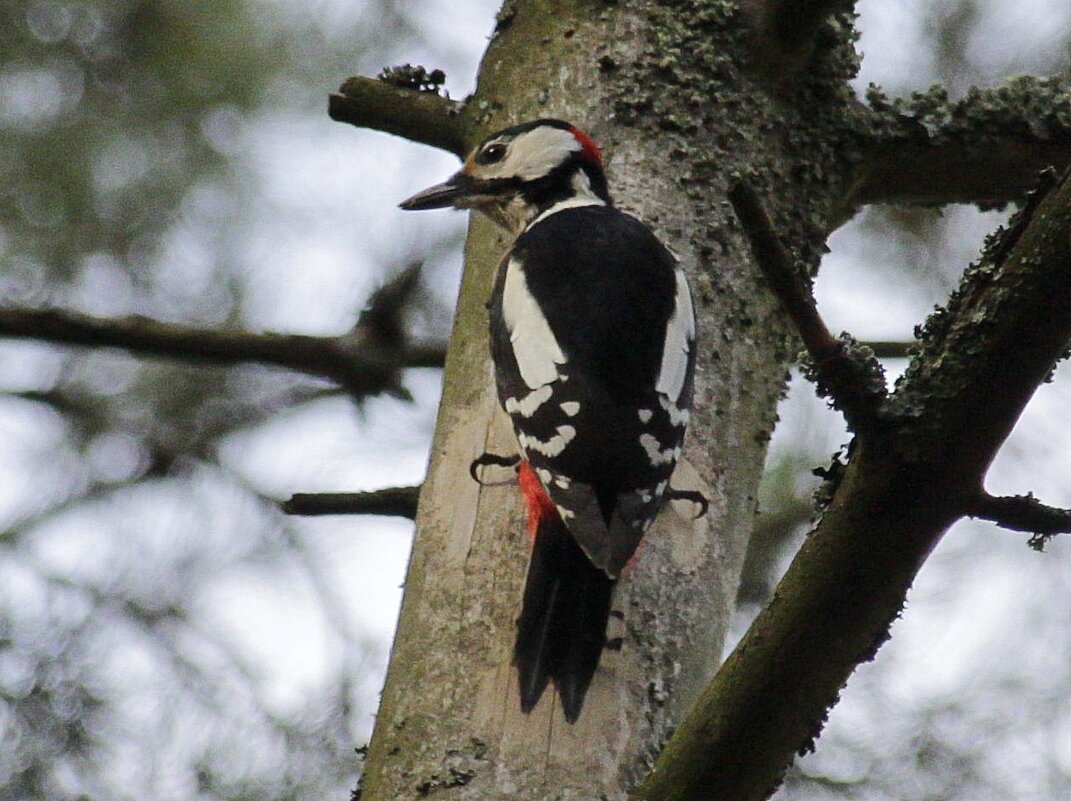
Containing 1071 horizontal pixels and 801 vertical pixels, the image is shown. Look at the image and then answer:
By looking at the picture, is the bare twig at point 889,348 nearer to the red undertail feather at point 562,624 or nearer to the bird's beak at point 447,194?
the bird's beak at point 447,194

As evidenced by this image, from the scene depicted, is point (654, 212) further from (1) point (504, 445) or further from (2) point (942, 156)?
(2) point (942, 156)

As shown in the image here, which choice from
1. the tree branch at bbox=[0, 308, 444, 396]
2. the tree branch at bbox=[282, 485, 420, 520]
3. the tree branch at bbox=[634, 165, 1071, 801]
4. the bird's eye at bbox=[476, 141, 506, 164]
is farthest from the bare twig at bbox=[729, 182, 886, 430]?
the tree branch at bbox=[0, 308, 444, 396]

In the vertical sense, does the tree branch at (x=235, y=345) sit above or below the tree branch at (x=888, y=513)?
above

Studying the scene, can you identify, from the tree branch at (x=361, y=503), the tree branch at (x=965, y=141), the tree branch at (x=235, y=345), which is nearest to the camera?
the tree branch at (x=361, y=503)

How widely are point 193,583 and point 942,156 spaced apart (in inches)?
87.8

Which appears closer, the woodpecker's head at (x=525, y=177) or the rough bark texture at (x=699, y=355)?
the rough bark texture at (x=699, y=355)

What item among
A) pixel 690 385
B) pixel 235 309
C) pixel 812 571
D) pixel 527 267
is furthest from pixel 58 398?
pixel 812 571

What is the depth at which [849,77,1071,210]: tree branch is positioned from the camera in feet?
9.46

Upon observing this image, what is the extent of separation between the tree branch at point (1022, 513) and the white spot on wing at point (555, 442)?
2.30 ft

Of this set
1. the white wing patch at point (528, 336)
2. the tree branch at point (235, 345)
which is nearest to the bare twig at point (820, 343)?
the white wing patch at point (528, 336)

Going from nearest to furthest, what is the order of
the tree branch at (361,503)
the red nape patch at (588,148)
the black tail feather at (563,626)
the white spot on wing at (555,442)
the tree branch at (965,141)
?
the black tail feather at (563,626), the white spot on wing at (555,442), the tree branch at (361,503), the red nape patch at (588,148), the tree branch at (965,141)

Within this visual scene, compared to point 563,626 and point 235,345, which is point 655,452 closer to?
point 563,626

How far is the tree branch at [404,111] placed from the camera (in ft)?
9.47

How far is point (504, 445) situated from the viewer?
232cm
